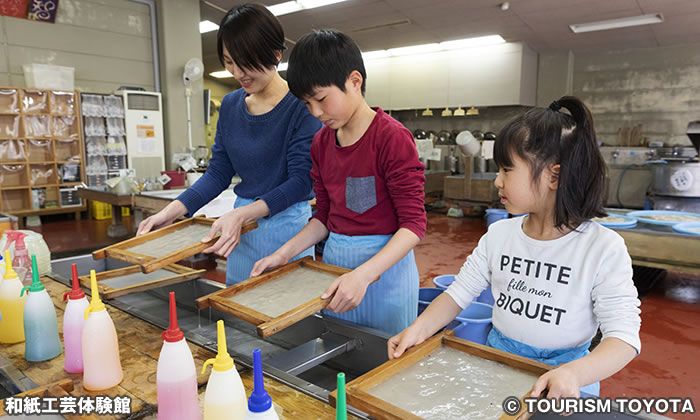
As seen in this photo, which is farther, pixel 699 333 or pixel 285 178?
pixel 699 333

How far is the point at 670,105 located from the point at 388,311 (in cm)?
908

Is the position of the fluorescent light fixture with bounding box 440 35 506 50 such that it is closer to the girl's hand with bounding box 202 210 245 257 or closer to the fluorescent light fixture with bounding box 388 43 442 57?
the fluorescent light fixture with bounding box 388 43 442 57

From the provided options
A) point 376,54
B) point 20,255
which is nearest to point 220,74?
point 376,54

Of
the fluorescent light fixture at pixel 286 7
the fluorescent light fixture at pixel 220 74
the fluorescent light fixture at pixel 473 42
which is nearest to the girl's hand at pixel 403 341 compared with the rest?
the fluorescent light fixture at pixel 286 7

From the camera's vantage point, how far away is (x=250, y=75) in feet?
4.71

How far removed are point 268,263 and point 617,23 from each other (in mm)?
8033

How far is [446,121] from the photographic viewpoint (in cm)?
1022

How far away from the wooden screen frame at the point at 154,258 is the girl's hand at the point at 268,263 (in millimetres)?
158

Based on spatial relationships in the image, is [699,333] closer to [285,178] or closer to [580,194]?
[580,194]

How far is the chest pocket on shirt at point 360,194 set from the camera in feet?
4.35

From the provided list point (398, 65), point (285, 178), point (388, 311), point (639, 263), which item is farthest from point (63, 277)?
point (398, 65)

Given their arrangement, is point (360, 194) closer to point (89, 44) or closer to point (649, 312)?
point (649, 312)

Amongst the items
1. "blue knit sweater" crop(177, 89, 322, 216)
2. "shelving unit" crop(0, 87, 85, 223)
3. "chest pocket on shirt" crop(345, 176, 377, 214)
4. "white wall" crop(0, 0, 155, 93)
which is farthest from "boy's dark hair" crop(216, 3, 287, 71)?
"white wall" crop(0, 0, 155, 93)

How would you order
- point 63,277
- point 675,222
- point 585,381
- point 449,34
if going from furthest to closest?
1. point 449,34
2. point 675,222
3. point 63,277
4. point 585,381
